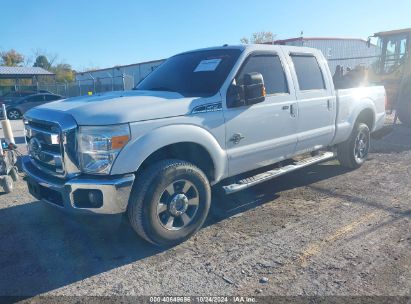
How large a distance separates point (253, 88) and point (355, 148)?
321 centimetres

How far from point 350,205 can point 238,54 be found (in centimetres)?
243

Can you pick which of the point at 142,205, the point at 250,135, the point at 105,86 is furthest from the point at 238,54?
the point at 105,86

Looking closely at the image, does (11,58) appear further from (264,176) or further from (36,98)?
(264,176)

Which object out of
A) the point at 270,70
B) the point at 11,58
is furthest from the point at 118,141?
the point at 11,58

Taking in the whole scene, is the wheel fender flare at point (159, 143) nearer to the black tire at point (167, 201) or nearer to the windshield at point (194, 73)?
the black tire at point (167, 201)

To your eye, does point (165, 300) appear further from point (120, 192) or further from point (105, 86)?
point (105, 86)

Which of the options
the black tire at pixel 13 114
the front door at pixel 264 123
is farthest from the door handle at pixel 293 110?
the black tire at pixel 13 114

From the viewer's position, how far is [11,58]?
64938mm

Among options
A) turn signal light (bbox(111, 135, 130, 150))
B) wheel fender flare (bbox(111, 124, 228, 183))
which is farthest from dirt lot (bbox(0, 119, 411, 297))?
turn signal light (bbox(111, 135, 130, 150))

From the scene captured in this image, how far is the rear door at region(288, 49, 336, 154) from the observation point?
491 centimetres

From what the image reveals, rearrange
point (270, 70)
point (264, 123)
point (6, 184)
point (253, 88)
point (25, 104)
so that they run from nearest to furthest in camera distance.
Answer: point (253, 88) → point (264, 123) → point (270, 70) → point (6, 184) → point (25, 104)

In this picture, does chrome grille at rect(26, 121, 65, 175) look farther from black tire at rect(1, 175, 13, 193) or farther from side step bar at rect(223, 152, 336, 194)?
black tire at rect(1, 175, 13, 193)

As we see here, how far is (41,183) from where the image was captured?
11.5 feet

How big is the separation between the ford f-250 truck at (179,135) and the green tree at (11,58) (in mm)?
70015
